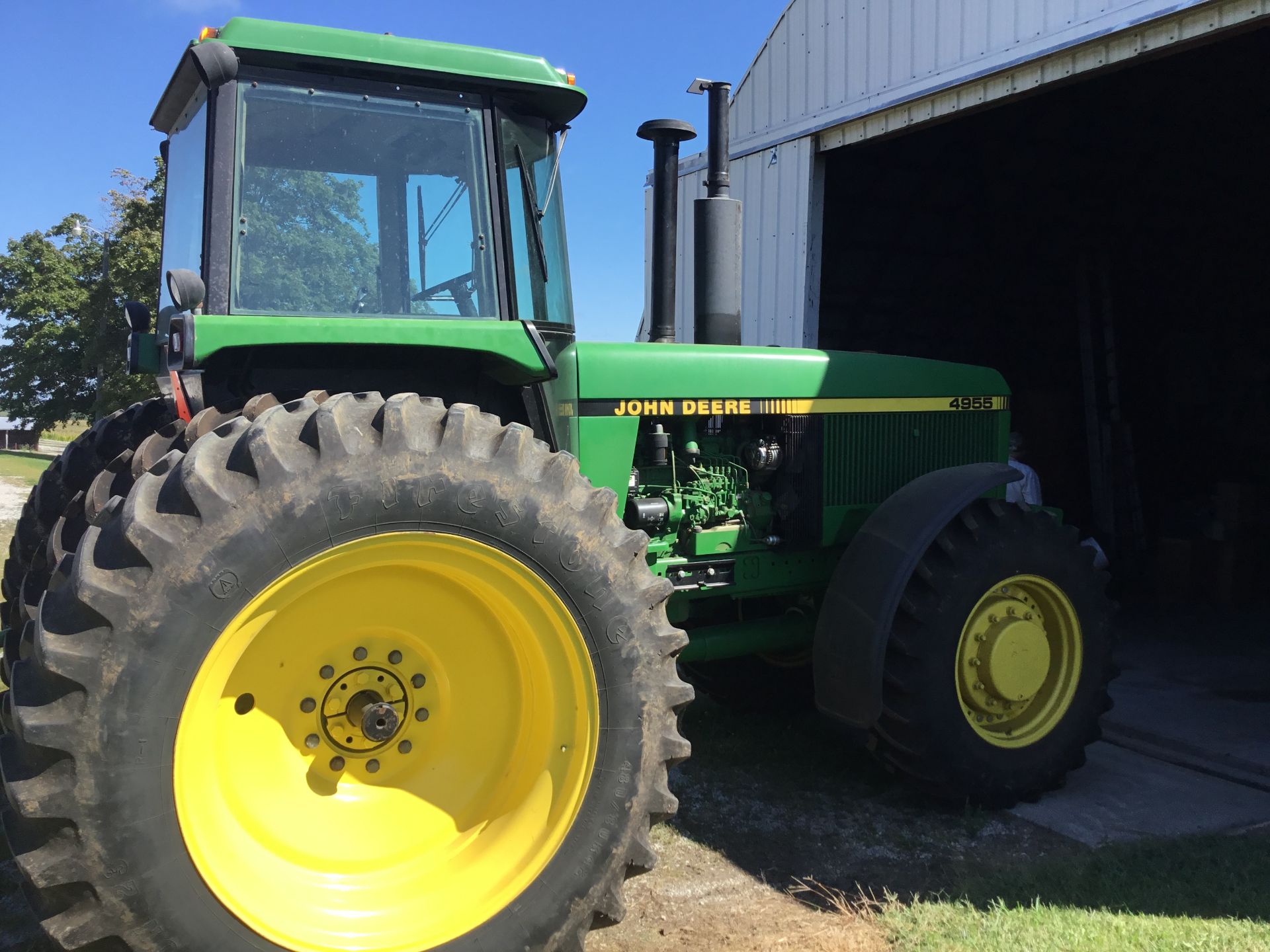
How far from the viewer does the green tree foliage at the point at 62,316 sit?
27797 mm

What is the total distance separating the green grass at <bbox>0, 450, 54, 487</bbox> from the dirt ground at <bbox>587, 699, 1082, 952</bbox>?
15.6 m

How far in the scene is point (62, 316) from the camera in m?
32.1

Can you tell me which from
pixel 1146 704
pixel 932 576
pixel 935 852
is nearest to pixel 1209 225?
pixel 1146 704

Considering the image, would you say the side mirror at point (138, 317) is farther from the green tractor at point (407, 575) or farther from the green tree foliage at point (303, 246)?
the green tree foliage at point (303, 246)

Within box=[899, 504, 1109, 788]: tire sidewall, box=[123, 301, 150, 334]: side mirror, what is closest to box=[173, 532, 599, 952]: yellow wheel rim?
box=[899, 504, 1109, 788]: tire sidewall

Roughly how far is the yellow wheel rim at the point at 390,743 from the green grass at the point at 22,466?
16134 millimetres

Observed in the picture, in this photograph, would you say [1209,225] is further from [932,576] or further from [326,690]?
[326,690]

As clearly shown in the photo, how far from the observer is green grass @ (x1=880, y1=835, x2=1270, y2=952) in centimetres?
298

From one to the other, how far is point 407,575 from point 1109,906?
2.37 meters

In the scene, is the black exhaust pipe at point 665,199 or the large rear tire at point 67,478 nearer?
the large rear tire at point 67,478

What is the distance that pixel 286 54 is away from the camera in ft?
9.88

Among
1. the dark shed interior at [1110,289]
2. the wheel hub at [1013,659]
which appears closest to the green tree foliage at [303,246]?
the wheel hub at [1013,659]

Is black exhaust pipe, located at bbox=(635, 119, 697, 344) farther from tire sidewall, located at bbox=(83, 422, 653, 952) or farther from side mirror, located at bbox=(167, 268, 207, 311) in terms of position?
side mirror, located at bbox=(167, 268, 207, 311)

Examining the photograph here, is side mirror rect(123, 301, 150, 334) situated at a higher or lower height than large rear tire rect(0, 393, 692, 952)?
higher
